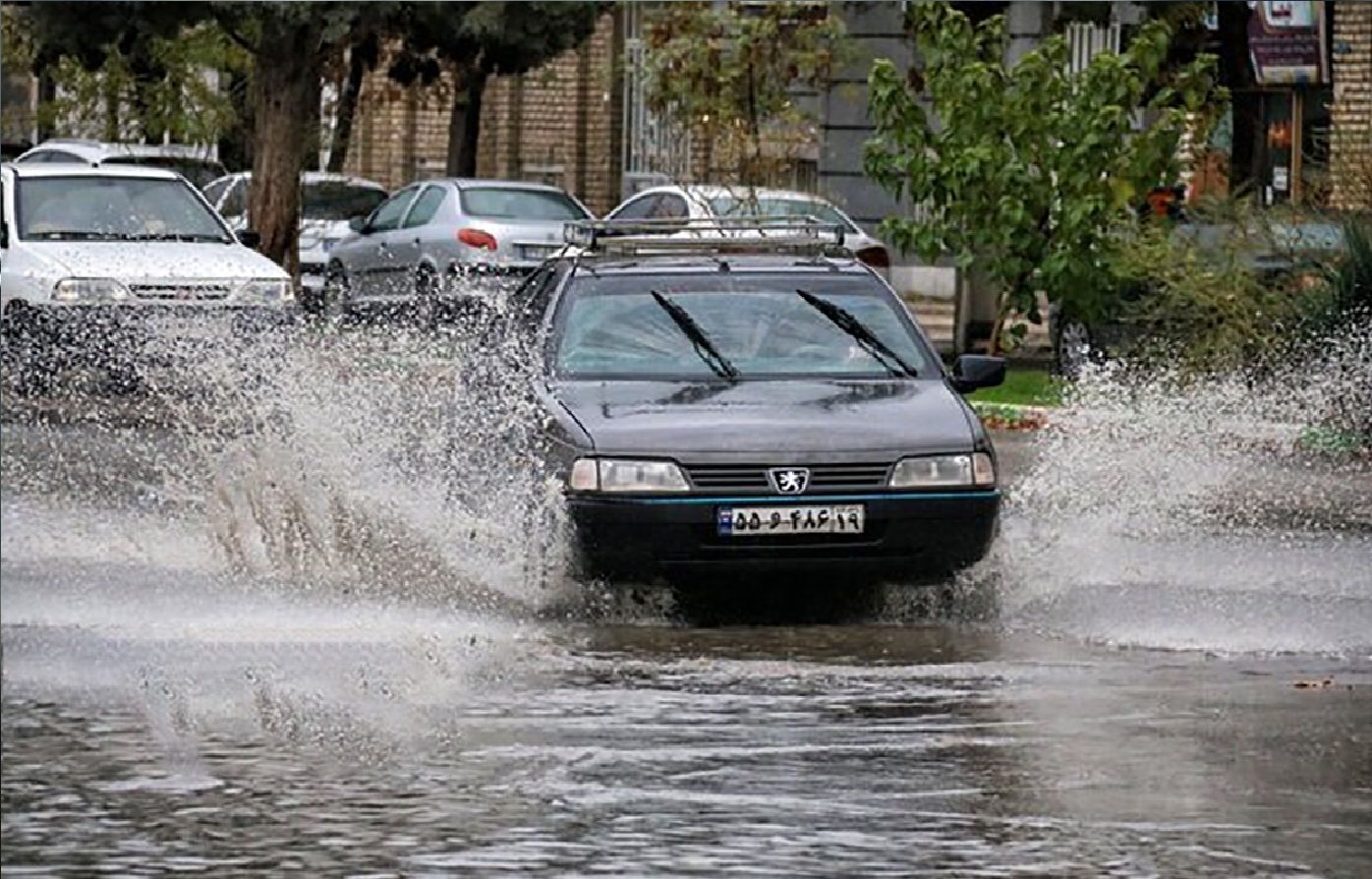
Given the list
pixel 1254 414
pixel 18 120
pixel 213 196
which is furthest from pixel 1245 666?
pixel 18 120

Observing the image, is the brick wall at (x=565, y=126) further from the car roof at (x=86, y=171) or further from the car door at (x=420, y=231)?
the car roof at (x=86, y=171)

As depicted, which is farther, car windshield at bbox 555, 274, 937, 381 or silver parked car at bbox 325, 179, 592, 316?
silver parked car at bbox 325, 179, 592, 316

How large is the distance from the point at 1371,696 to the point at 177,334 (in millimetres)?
9759

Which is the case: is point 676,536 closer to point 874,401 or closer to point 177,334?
point 874,401

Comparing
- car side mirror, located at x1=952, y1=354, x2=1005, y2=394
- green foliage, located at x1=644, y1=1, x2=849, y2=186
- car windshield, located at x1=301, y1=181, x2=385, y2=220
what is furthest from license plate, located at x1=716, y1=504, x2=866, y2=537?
car windshield, located at x1=301, y1=181, x2=385, y2=220

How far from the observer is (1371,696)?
1105 centimetres

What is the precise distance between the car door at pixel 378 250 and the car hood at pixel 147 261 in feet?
29.3

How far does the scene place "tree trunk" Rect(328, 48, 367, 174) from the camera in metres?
43.0

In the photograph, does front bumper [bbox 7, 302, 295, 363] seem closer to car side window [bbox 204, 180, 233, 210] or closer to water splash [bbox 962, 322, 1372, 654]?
water splash [bbox 962, 322, 1372, 654]

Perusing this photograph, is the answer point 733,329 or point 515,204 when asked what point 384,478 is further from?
point 515,204

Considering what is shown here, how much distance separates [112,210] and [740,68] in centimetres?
1230

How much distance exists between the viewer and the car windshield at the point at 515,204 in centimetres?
3325

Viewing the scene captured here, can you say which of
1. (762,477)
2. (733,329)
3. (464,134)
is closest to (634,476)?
(762,477)

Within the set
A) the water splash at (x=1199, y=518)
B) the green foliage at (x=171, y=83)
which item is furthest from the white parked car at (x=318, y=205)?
the water splash at (x=1199, y=518)
